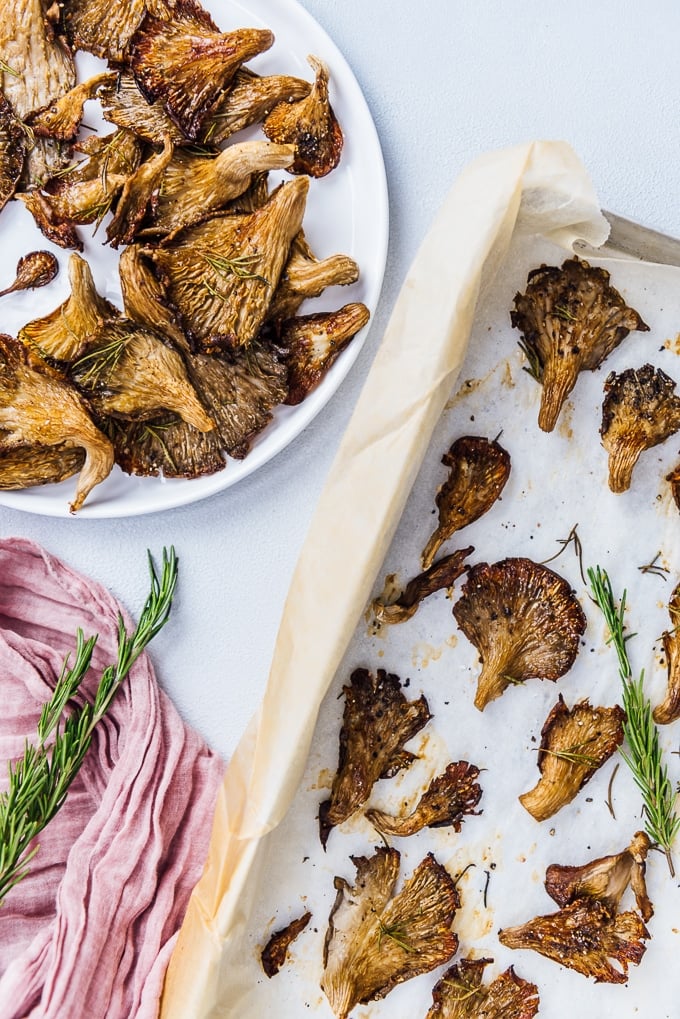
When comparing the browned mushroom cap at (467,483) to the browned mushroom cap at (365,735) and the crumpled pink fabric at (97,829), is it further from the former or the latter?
the crumpled pink fabric at (97,829)

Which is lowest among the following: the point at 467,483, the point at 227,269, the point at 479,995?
the point at 479,995

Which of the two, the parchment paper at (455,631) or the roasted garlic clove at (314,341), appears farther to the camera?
the roasted garlic clove at (314,341)

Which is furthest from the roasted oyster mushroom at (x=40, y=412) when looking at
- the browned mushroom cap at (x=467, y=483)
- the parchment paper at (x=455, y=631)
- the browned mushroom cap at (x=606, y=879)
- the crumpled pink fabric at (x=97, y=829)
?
the browned mushroom cap at (x=606, y=879)

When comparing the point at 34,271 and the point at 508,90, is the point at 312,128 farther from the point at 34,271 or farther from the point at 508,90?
the point at 34,271

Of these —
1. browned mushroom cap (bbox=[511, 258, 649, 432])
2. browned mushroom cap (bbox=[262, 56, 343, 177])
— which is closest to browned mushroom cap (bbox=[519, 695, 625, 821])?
browned mushroom cap (bbox=[511, 258, 649, 432])

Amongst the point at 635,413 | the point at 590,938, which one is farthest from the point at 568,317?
the point at 590,938

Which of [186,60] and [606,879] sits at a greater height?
[186,60]
